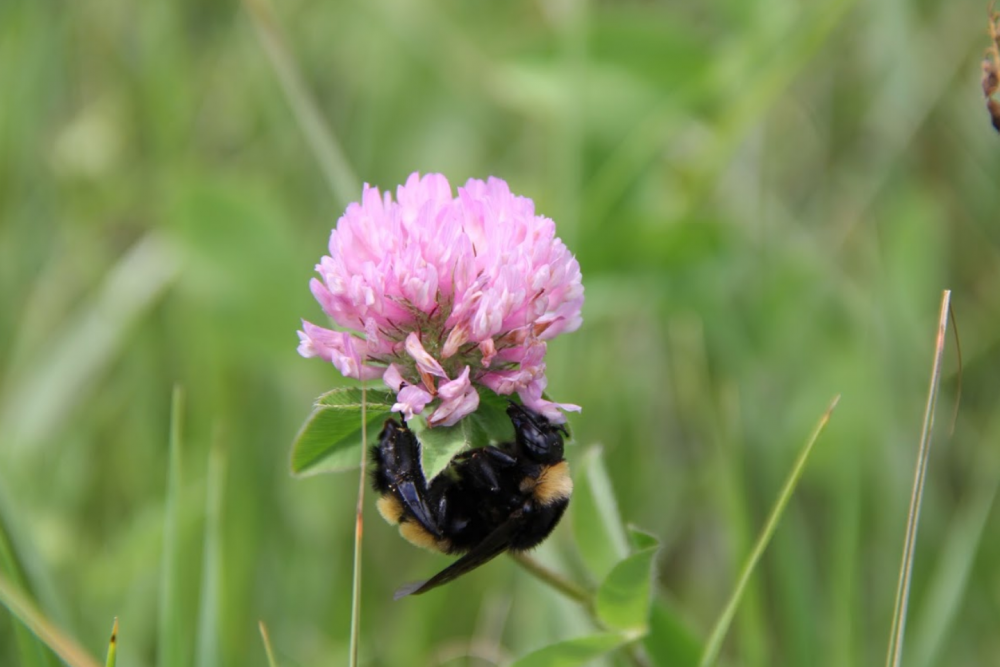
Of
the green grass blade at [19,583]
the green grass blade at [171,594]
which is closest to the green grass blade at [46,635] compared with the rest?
the green grass blade at [19,583]

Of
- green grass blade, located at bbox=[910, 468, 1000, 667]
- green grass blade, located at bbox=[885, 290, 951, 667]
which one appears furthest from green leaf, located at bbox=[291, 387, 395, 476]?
green grass blade, located at bbox=[910, 468, 1000, 667]

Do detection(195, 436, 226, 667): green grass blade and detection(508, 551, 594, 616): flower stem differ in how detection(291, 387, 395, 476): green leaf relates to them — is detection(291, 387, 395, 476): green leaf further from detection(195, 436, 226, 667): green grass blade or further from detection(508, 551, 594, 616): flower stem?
detection(195, 436, 226, 667): green grass blade

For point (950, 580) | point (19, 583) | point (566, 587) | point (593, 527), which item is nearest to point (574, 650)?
point (566, 587)

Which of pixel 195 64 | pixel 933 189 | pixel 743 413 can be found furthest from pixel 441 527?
pixel 195 64

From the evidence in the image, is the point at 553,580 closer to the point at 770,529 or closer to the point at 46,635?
the point at 770,529

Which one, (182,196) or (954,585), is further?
(182,196)

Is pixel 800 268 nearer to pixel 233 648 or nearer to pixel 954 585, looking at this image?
pixel 954 585

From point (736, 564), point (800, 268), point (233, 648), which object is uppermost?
point (800, 268)
